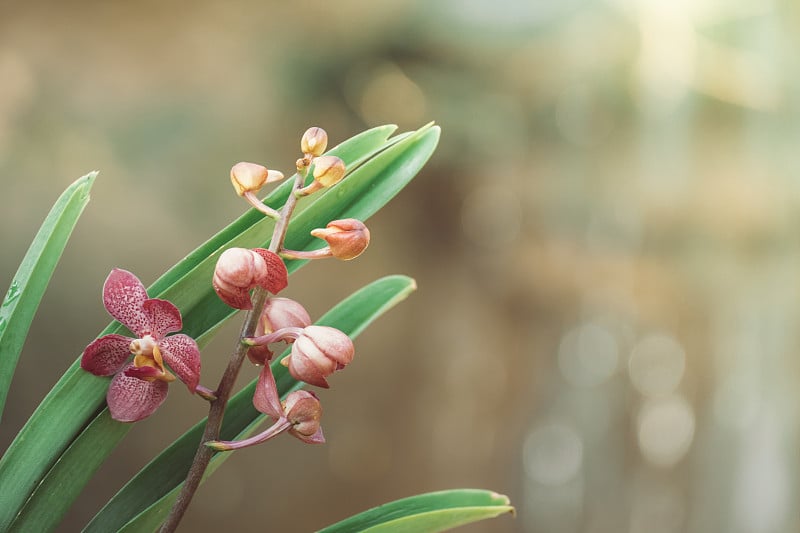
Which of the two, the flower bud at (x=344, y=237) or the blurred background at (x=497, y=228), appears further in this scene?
the blurred background at (x=497, y=228)

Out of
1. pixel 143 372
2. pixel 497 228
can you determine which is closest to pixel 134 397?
pixel 143 372

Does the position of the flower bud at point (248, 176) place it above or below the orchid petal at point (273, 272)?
above

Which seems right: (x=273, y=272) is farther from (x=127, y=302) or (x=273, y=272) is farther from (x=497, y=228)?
(x=497, y=228)

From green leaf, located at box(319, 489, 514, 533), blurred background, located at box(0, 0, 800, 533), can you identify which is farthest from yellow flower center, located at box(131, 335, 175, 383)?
blurred background, located at box(0, 0, 800, 533)

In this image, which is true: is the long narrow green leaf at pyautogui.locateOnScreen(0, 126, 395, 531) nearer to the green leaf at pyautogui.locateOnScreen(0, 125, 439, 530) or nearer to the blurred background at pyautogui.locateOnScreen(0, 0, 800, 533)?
the green leaf at pyautogui.locateOnScreen(0, 125, 439, 530)

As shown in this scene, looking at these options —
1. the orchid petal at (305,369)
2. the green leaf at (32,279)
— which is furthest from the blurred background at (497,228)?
the orchid petal at (305,369)

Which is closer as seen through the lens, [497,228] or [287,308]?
[287,308]

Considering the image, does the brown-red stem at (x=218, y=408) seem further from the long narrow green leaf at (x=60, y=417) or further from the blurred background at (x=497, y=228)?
the blurred background at (x=497, y=228)
